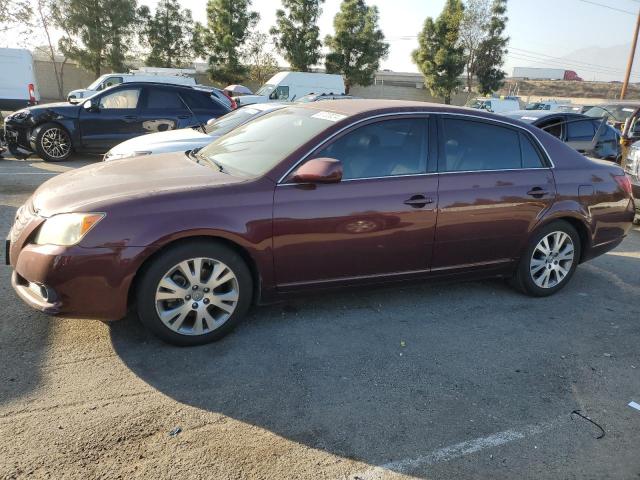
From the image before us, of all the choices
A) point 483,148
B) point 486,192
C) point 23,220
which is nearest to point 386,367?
point 486,192

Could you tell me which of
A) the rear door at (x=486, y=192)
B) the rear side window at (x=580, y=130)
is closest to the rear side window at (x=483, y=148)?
the rear door at (x=486, y=192)

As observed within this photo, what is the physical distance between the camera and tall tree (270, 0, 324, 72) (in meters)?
35.6

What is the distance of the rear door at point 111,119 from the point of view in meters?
10.3

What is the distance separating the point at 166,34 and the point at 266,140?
3642 cm

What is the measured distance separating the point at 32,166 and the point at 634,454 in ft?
34.2

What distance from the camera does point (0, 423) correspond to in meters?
2.67

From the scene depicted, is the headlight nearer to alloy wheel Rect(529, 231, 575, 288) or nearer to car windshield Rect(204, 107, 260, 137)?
alloy wheel Rect(529, 231, 575, 288)

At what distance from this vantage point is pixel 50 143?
10188 mm

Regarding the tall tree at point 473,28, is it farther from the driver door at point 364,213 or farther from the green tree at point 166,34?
the driver door at point 364,213

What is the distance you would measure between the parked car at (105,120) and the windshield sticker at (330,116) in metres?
6.75

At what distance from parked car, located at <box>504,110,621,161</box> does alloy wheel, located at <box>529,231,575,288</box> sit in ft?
17.0

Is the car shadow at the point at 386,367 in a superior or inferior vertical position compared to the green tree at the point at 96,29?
inferior

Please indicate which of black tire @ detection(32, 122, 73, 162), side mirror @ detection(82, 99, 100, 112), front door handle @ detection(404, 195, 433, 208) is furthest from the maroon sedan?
black tire @ detection(32, 122, 73, 162)

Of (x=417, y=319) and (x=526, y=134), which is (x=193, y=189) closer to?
(x=417, y=319)
